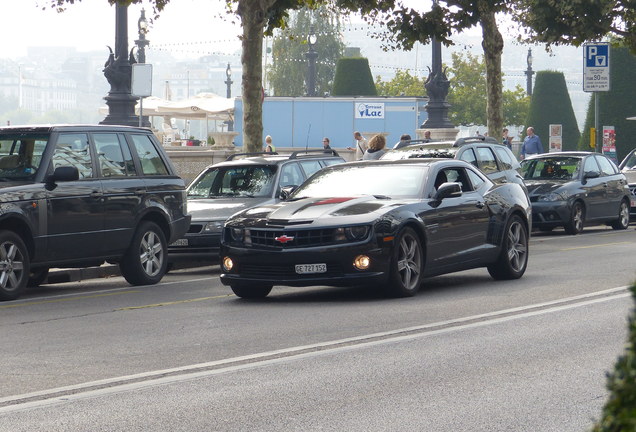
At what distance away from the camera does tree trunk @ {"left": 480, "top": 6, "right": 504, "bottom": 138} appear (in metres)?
33.2

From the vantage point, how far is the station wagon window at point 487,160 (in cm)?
2153

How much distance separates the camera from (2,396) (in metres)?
7.84

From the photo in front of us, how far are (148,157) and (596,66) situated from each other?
17157 millimetres

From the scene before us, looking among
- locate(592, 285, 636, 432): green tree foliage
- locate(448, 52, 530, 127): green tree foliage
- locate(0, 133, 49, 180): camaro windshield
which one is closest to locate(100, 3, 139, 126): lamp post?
locate(0, 133, 49, 180): camaro windshield

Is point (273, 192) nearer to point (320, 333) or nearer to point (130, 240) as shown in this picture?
point (130, 240)

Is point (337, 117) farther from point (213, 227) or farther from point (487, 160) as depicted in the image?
point (213, 227)

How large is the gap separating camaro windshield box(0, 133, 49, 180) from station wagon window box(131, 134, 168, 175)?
1582 mm

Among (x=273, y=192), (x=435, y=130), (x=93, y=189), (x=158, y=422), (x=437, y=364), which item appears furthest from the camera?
(x=435, y=130)

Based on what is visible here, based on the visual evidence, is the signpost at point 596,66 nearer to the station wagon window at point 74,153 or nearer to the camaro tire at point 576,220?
the camaro tire at point 576,220

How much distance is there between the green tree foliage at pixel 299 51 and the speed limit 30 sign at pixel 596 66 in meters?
60.5

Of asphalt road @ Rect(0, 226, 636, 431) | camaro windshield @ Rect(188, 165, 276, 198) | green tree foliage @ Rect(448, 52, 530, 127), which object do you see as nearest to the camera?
asphalt road @ Rect(0, 226, 636, 431)

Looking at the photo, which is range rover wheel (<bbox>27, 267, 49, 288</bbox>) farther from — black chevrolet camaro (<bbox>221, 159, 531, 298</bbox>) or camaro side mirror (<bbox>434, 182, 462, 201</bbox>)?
camaro side mirror (<bbox>434, 182, 462, 201</bbox>)

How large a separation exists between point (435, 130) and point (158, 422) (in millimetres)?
40084

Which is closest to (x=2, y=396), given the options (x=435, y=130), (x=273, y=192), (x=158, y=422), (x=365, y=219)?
(x=158, y=422)
